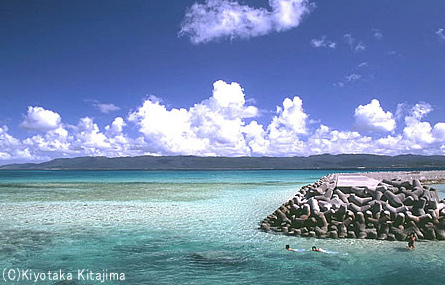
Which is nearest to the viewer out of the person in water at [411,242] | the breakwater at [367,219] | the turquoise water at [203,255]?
the turquoise water at [203,255]

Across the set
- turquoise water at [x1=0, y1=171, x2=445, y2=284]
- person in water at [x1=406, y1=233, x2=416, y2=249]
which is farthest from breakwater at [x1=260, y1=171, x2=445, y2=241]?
person in water at [x1=406, y1=233, x2=416, y2=249]

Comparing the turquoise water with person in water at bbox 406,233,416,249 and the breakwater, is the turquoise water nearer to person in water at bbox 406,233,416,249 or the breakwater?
person in water at bbox 406,233,416,249

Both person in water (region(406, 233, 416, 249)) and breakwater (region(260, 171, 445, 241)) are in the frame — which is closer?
person in water (region(406, 233, 416, 249))

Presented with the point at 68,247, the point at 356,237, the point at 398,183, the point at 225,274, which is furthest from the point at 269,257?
the point at 398,183

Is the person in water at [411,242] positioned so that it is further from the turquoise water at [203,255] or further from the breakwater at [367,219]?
the breakwater at [367,219]

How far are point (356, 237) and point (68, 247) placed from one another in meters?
10.1

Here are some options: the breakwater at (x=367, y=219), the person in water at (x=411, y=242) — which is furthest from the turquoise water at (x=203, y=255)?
the breakwater at (x=367, y=219)

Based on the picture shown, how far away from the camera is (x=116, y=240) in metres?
13.0

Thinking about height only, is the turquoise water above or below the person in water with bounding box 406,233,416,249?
below

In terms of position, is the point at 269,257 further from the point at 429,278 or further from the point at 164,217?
the point at 164,217

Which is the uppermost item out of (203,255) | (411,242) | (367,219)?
(367,219)

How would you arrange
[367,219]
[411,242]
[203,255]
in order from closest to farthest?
[203,255]
[411,242]
[367,219]

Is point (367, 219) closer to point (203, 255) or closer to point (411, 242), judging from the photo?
point (411, 242)

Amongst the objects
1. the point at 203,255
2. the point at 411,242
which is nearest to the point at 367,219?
the point at 411,242
